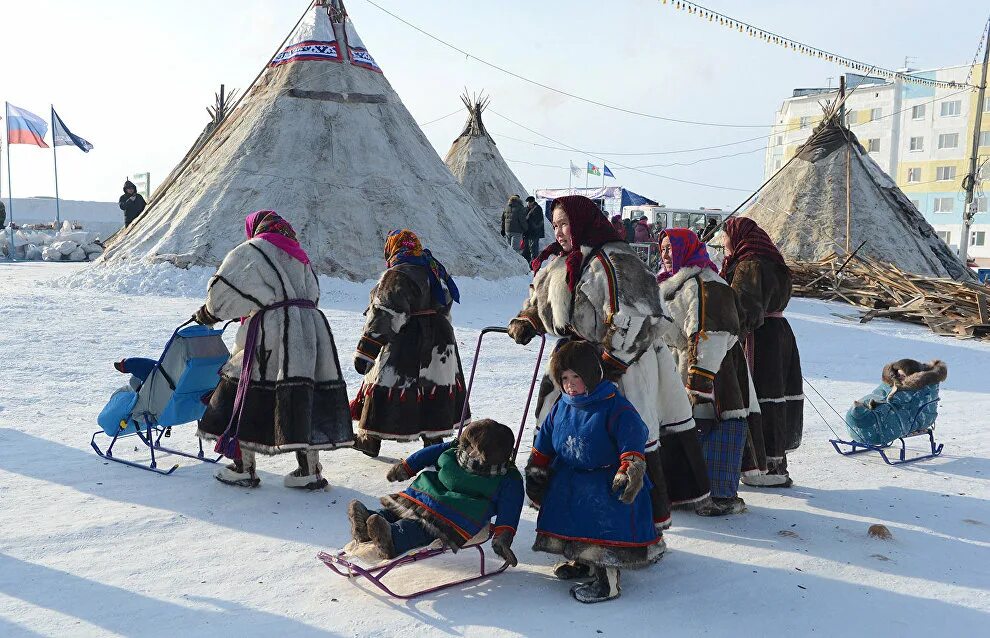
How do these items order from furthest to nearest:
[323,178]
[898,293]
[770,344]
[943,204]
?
[943,204], [323,178], [898,293], [770,344]

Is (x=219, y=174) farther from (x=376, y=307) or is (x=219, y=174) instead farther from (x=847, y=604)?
(x=847, y=604)

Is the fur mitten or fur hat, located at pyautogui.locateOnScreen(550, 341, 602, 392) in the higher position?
fur hat, located at pyautogui.locateOnScreen(550, 341, 602, 392)

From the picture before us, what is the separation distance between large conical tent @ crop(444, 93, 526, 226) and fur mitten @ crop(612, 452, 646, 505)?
18078 millimetres

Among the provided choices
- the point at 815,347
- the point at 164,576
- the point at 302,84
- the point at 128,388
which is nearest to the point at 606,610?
the point at 164,576

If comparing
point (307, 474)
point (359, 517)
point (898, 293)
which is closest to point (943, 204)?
point (898, 293)

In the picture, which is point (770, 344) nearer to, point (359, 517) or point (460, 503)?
point (460, 503)

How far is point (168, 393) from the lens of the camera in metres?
4.56

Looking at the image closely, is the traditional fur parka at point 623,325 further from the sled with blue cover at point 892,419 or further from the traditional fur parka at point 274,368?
the sled with blue cover at point 892,419

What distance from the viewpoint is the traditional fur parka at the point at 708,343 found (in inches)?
157

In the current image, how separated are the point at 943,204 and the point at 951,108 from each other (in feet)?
15.7

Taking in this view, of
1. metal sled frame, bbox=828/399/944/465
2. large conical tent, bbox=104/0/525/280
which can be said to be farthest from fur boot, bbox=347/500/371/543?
large conical tent, bbox=104/0/525/280

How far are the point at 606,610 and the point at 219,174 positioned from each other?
430 inches

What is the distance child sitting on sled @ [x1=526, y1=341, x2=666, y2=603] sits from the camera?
10.1 feet

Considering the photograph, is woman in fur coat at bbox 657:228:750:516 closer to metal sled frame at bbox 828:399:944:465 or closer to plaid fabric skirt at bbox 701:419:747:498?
plaid fabric skirt at bbox 701:419:747:498
